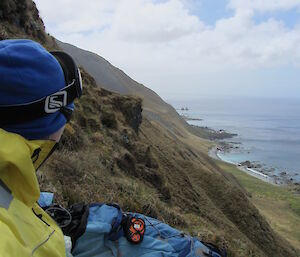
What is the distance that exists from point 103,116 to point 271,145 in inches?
3577

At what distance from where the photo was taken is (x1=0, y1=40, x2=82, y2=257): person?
1501 millimetres

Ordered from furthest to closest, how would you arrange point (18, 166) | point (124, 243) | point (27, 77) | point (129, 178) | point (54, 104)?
point (129, 178) < point (124, 243) < point (54, 104) < point (27, 77) < point (18, 166)

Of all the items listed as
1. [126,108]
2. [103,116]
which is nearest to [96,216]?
[103,116]

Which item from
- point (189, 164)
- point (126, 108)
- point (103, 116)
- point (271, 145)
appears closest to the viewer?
point (103, 116)

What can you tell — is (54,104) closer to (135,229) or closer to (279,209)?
(135,229)

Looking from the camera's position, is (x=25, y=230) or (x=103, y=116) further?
(x=103, y=116)

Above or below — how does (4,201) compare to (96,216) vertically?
above

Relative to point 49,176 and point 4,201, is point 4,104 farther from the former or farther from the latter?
point 49,176

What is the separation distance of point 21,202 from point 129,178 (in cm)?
821

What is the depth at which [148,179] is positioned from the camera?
1110 centimetres

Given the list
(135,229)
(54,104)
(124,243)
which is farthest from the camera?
(135,229)

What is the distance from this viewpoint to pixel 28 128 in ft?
5.92

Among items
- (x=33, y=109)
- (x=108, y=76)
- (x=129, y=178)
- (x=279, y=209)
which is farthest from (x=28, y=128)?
(x=108, y=76)

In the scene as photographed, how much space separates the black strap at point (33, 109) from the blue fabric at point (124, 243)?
1923 millimetres
